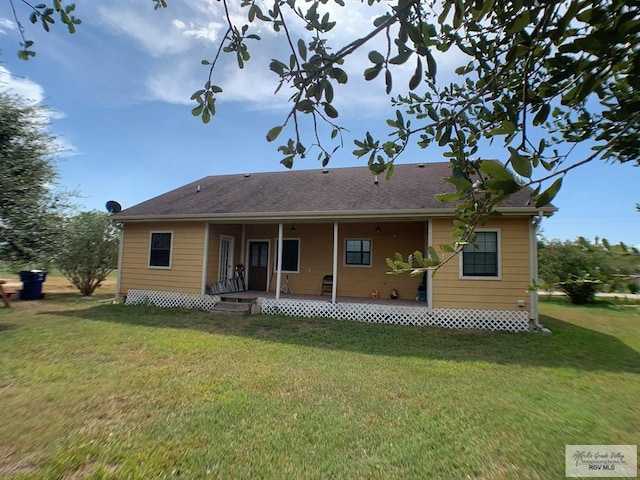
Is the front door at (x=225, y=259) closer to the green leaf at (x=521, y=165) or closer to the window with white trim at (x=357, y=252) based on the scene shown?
the window with white trim at (x=357, y=252)

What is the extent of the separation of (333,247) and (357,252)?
3.01 feet

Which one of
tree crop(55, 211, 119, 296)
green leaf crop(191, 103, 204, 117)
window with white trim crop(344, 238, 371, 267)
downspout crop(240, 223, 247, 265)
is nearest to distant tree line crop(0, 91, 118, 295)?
tree crop(55, 211, 119, 296)

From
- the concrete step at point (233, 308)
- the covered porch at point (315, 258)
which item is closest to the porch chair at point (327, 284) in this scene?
the covered porch at point (315, 258)

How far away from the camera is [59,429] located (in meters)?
3.30

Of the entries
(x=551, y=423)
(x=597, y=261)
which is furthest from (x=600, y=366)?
(x=597, y=261)

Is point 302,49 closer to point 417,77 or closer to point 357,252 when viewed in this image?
point 417,77

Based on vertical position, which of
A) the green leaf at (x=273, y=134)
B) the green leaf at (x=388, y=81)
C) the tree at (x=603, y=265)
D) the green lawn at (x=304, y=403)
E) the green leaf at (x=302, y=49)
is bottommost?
the green lawn at (x=304, y=403)

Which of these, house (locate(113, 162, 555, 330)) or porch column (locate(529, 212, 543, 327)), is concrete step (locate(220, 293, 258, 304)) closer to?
house (locate(113, 162, 555, 330))

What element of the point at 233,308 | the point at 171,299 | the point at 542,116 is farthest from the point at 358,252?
the point at 542,116

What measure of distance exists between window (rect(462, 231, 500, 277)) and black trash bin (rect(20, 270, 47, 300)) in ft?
48.9

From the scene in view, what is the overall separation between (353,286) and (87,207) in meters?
11.5

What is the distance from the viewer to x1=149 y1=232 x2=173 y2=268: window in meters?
11.5

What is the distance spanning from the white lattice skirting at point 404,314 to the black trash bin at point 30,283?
9.05 m

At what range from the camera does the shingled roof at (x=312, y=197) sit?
9.34 m
